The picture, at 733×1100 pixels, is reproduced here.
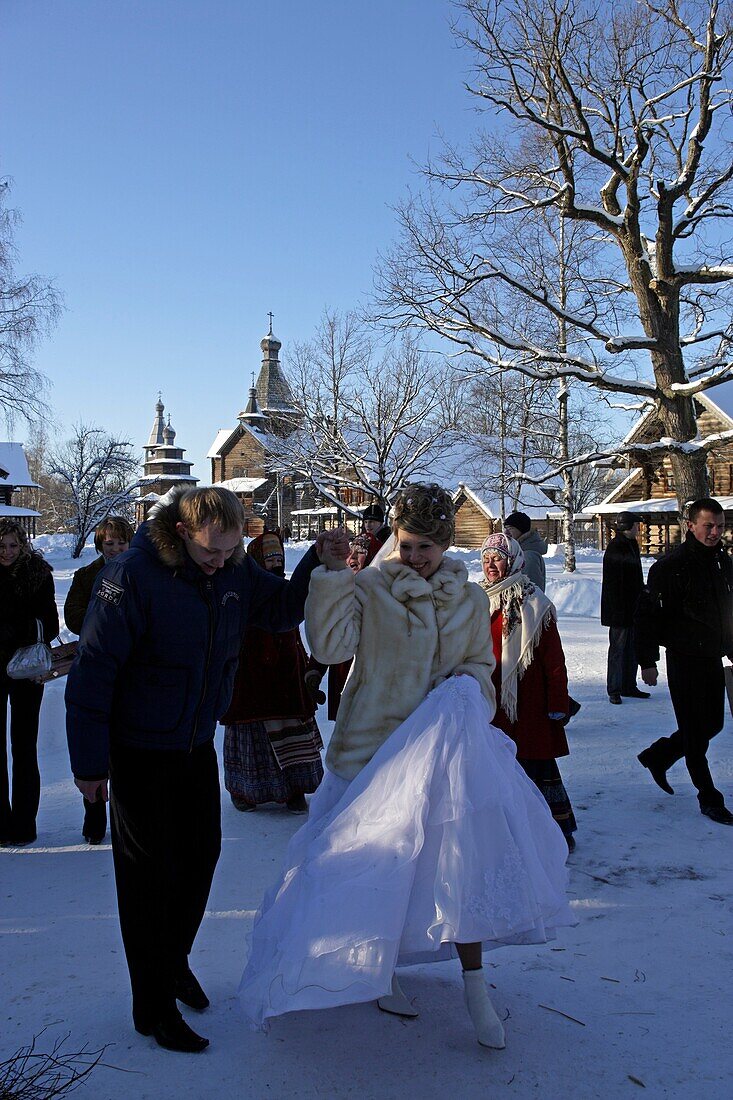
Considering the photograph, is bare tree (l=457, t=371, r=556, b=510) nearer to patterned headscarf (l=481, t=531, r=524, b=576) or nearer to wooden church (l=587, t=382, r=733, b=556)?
wooden church (l=587, t=382, r=733, b=556)

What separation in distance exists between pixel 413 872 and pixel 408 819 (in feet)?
0.51

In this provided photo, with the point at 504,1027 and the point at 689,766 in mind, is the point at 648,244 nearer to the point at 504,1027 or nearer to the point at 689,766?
the point at 689,766

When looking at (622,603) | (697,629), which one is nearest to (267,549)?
(697,629)

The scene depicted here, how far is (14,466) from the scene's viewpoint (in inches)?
1714

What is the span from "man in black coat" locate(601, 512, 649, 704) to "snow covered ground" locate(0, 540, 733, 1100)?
11.8 ft

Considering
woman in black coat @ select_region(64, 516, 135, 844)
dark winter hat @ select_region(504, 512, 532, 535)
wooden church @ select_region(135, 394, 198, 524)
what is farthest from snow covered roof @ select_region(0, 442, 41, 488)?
woman in black coat @ select_region(64, 516, 135, 844)

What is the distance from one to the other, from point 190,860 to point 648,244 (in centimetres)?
1677

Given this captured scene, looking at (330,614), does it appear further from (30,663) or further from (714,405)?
(714,405)

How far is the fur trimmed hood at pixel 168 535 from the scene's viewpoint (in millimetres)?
2842

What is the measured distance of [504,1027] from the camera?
9.41 ft

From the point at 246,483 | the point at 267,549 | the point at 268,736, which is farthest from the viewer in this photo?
the point at 246,483

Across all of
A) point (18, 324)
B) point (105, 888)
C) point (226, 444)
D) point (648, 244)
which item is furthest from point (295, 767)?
point (226, 444)

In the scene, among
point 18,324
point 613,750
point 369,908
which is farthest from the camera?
point 18,324

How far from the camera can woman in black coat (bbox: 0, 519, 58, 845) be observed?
15.3ft
